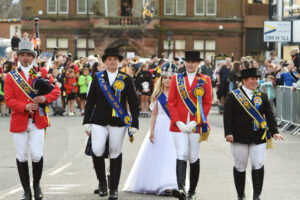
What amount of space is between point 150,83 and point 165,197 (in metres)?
16.1

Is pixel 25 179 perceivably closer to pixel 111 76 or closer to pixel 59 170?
pixel 111 76

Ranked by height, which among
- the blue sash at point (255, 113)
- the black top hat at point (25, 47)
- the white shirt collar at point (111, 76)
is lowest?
the blue sash at point (255, 113)

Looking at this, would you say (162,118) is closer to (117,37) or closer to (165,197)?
(165,197)

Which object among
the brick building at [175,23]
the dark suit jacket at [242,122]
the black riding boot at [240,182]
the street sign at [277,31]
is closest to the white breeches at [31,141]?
the dark suit jacket at [242,122]

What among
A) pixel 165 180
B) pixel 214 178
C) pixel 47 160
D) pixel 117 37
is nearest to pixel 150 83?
pixel 47 160

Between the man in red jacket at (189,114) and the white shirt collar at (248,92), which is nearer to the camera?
the white shirt collar at (248,92)

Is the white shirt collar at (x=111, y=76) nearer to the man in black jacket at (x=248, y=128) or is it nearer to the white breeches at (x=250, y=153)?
the man in black jacket at (x=248, y=128)

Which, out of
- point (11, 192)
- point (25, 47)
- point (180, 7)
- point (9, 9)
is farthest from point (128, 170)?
point (9, 9)

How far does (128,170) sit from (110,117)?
3.15 meters

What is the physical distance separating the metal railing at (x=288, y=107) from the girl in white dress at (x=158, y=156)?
9.49m

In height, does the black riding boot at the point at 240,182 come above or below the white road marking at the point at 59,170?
above

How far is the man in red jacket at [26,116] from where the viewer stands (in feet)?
29.6

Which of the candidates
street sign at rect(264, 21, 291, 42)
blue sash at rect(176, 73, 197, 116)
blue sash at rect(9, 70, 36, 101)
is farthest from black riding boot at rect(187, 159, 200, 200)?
street sign at rect(264, 21, 291, 42)

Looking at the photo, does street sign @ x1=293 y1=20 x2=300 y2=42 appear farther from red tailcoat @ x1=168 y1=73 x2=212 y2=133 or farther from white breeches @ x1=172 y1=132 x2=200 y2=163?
white breeches @ x1=172 y1=132 x2=200 y2=163
